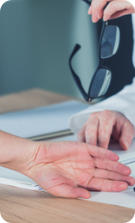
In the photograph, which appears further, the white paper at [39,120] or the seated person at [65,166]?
the white paper at [39,120]

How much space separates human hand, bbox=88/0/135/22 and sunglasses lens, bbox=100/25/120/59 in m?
0.02

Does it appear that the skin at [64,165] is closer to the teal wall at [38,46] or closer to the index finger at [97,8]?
the index finger at [97,8]

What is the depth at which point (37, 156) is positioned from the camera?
70cm

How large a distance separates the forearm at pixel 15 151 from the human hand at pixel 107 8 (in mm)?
269

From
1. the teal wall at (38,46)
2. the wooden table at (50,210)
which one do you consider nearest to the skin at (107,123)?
the wooden table at (50,210)

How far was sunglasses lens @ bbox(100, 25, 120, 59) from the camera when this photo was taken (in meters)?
0.82

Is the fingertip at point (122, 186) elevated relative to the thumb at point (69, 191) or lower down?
lower down

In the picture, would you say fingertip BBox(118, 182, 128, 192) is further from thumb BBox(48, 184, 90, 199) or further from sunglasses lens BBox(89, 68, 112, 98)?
sunglasses lens BBox(89, 68, 112, 98)

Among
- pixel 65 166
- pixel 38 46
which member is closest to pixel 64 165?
pixel 65 166

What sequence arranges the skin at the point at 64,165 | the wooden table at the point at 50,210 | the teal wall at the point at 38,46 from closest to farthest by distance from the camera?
1. the wooden table at the point at 50,210
2. the skin at the point at 64,165
3. the teal wall at the point at 38,46

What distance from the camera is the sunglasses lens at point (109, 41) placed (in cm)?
82

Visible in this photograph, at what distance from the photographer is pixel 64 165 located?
72 centimetres

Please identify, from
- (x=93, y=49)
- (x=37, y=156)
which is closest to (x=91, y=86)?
(x=37, y=156)

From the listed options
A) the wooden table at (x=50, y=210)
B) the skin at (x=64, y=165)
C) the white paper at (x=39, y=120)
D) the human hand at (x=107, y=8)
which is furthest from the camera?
the white paper at (x=39, y=120)
